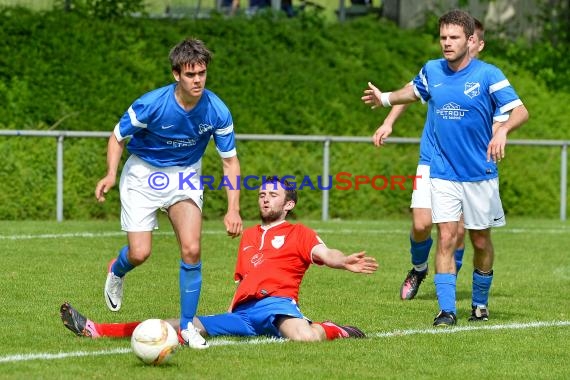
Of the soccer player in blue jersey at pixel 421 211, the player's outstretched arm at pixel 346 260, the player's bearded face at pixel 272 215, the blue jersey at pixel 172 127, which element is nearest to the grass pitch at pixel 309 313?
the soccer player in blue jersey at pixel 421 211

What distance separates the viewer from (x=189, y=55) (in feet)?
27.8

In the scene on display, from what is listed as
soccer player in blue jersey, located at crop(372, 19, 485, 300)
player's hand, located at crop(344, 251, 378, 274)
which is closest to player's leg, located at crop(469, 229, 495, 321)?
soccer player in blue jersey, located at crop(372, 19, 485, 300)

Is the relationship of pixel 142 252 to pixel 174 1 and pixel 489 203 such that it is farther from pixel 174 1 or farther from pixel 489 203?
pixel 174 1

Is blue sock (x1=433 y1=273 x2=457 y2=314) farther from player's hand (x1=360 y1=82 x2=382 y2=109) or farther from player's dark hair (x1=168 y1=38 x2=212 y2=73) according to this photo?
player's dark hair (x1=168 y1=38 x2=212 y2=73)

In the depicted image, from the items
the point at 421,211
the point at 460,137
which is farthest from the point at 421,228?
the point at 460,137

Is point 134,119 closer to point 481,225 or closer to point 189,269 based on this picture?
point 189,269

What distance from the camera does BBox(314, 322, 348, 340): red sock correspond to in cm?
860

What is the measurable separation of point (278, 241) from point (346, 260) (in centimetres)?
88

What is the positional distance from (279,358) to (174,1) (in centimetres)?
1684

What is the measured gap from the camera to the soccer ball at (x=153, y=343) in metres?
7.46

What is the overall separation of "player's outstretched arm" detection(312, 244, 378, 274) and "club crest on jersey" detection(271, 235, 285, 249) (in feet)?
0.92

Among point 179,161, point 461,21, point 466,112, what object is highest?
point 461,21

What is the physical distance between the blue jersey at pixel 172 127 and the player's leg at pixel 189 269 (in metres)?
0.47

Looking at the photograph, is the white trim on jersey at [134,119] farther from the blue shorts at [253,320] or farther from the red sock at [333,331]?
the red sock at [333,331]
